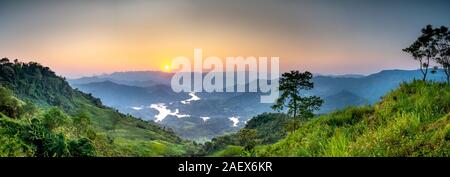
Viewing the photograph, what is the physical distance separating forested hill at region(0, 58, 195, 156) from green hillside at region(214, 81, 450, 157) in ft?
20.3

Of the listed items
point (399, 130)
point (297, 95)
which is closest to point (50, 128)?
point (399, 130)

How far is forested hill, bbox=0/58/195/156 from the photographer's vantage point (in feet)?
36.9

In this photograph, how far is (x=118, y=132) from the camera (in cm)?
18088

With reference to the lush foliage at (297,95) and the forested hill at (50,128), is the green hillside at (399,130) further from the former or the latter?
the lush foliage at (297,95)

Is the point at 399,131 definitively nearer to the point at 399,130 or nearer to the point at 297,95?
the point at 399,130

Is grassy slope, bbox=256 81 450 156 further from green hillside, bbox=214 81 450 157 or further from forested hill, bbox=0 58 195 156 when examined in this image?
forested hill, bbox=0 58 195 156

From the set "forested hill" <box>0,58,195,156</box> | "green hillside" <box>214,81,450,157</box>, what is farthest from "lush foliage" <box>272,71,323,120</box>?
"green hillside" <box>214,81,450,157</box>

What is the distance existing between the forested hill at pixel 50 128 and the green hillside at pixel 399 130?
618cm

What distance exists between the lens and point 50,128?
19.2 metres

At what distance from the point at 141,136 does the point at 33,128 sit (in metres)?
174

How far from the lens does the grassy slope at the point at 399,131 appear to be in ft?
19.2

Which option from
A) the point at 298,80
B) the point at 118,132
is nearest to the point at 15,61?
the point at 118,132
